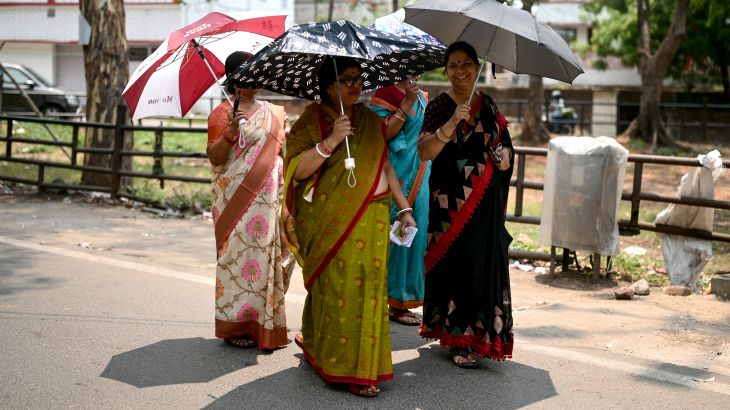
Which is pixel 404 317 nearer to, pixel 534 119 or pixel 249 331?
pixel 249 331

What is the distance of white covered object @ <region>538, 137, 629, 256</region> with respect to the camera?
7.30 metres

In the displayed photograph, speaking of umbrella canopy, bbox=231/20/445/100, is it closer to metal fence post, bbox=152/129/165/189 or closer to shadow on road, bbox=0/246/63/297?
shadow on road, bbox=0/246/63/297

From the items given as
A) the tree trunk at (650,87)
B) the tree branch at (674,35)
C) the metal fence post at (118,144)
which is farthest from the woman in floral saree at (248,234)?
the tree trunk at (650,87)

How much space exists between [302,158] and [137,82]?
1.24 m

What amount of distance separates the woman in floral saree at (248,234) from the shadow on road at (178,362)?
136 millimetres

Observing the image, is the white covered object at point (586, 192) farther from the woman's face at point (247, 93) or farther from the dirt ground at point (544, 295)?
the woman's face at point (247, 93)

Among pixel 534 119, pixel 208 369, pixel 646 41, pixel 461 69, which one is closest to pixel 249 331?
pixel 208 369

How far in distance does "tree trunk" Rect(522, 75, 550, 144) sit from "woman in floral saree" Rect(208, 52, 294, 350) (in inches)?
694

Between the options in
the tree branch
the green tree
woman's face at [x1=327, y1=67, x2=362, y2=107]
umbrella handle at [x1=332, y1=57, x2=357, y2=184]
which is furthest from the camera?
the green tree

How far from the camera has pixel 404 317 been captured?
5961 mm

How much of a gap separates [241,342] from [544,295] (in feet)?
9.54

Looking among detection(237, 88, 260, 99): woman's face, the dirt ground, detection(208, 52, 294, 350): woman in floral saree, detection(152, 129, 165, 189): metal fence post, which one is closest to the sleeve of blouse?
detection(208, 52, 294, 350): woman in floral saree

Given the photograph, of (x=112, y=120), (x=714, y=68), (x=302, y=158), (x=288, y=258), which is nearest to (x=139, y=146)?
(x=112, y=120)

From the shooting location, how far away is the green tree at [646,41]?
20.1 meters
